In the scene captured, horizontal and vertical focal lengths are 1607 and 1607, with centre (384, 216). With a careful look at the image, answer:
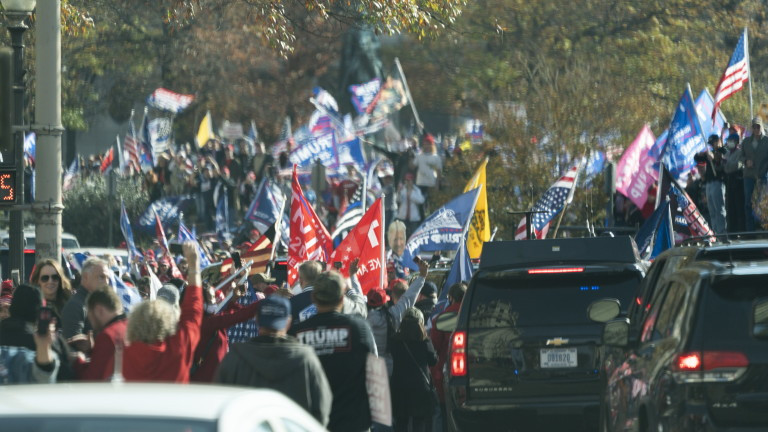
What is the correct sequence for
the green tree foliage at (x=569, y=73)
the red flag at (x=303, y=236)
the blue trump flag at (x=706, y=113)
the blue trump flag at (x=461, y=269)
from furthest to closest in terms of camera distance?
the green tree foliage at (x=569, y=73) → the blue trump flag at (x=706, y=113) → the red flag at (x=303, y=236) → the blue trump flag at (x=461, y=269)

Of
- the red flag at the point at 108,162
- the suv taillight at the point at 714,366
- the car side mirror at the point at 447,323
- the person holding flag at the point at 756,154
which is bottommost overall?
the car side mirror at the point at 447,323

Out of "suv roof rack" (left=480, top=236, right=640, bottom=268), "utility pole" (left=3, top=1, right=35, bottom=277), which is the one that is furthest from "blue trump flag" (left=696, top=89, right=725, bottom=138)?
"suv roof rack" (left=480, top=236, right=640, bottom=268)

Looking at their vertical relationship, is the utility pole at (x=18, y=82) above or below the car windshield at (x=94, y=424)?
above

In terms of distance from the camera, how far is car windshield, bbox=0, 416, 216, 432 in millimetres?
4660

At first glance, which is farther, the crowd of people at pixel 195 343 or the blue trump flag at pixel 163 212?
the blue trump flag at pixel 163 212

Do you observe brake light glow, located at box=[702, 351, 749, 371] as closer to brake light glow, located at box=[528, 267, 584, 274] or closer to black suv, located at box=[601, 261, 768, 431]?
black suv, located at box=[601, 261, 768, 431]

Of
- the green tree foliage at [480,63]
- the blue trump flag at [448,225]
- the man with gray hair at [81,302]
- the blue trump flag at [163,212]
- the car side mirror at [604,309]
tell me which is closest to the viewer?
the car side mirror at [604,309]

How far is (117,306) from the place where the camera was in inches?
347

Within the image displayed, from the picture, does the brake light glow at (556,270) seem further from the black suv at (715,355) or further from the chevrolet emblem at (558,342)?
the black suv at (715,355)

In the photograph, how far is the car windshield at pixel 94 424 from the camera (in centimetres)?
466

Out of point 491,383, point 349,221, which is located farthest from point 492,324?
point 349,221

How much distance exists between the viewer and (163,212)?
33656 mm

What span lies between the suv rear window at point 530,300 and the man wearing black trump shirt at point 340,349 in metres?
2.90

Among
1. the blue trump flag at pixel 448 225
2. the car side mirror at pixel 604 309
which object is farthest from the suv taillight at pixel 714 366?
the blue trump flag at pixel 448 225
